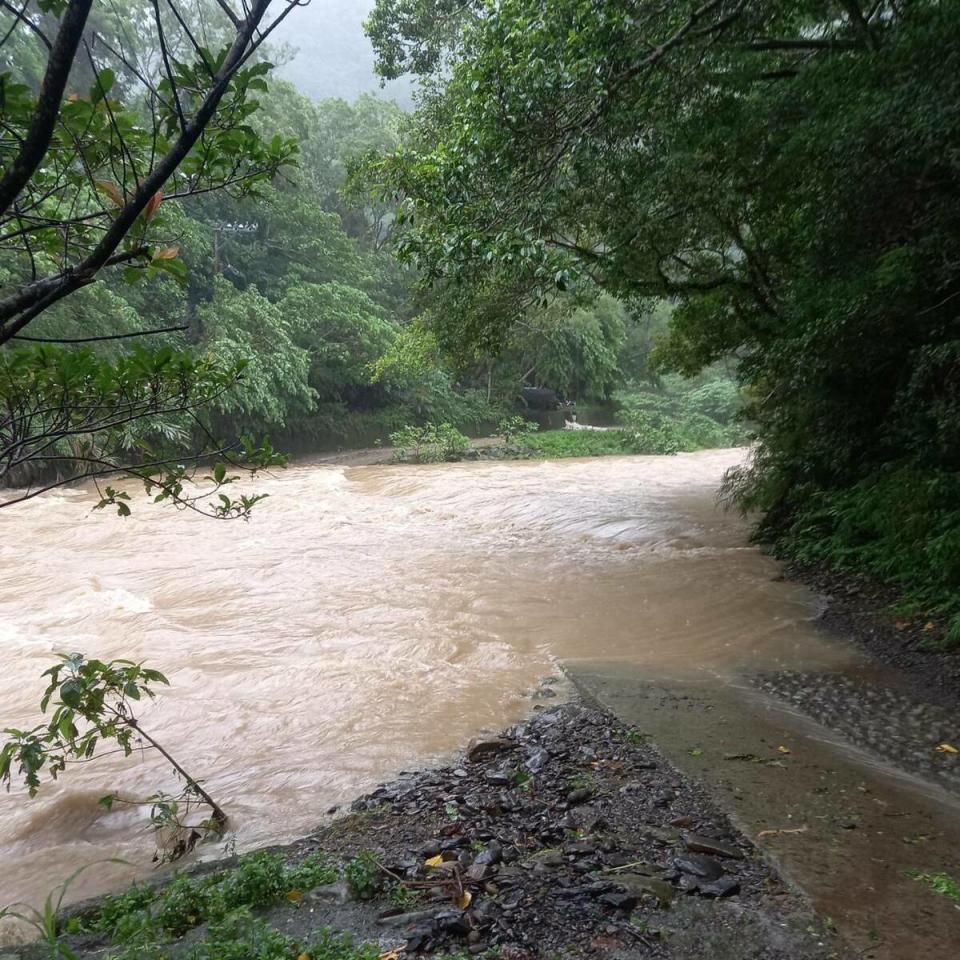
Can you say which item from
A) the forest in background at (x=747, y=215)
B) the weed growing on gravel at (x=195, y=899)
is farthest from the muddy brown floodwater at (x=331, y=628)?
the forest in background at (x=747, y=215)

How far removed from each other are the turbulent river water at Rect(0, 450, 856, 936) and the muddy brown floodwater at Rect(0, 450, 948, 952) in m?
0.03

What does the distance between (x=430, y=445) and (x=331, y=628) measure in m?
14.7

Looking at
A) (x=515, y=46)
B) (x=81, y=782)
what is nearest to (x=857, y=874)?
(x=81, y=782)

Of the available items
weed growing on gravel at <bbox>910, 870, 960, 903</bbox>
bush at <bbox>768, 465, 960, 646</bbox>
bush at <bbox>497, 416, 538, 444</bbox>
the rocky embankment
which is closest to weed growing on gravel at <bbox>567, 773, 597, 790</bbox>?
the rocky embankment

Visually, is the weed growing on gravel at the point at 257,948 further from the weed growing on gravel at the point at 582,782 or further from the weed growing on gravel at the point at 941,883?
the weed growing on gravel at the point at 941,883

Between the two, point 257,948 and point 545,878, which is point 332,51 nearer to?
point 545,878

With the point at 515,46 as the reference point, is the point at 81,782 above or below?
below

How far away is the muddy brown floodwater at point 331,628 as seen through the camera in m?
4.21

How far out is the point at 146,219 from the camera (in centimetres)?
154

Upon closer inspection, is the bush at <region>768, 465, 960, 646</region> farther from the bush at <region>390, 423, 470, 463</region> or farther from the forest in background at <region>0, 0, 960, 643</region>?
the bush at <region>390, 423, 470, 463</region>

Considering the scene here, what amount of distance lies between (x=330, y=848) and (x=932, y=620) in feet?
16.2

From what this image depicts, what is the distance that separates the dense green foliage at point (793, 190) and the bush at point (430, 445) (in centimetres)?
1311

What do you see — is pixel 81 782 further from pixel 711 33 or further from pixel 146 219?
pixel 711 33

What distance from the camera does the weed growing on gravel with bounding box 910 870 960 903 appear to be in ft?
7.98
